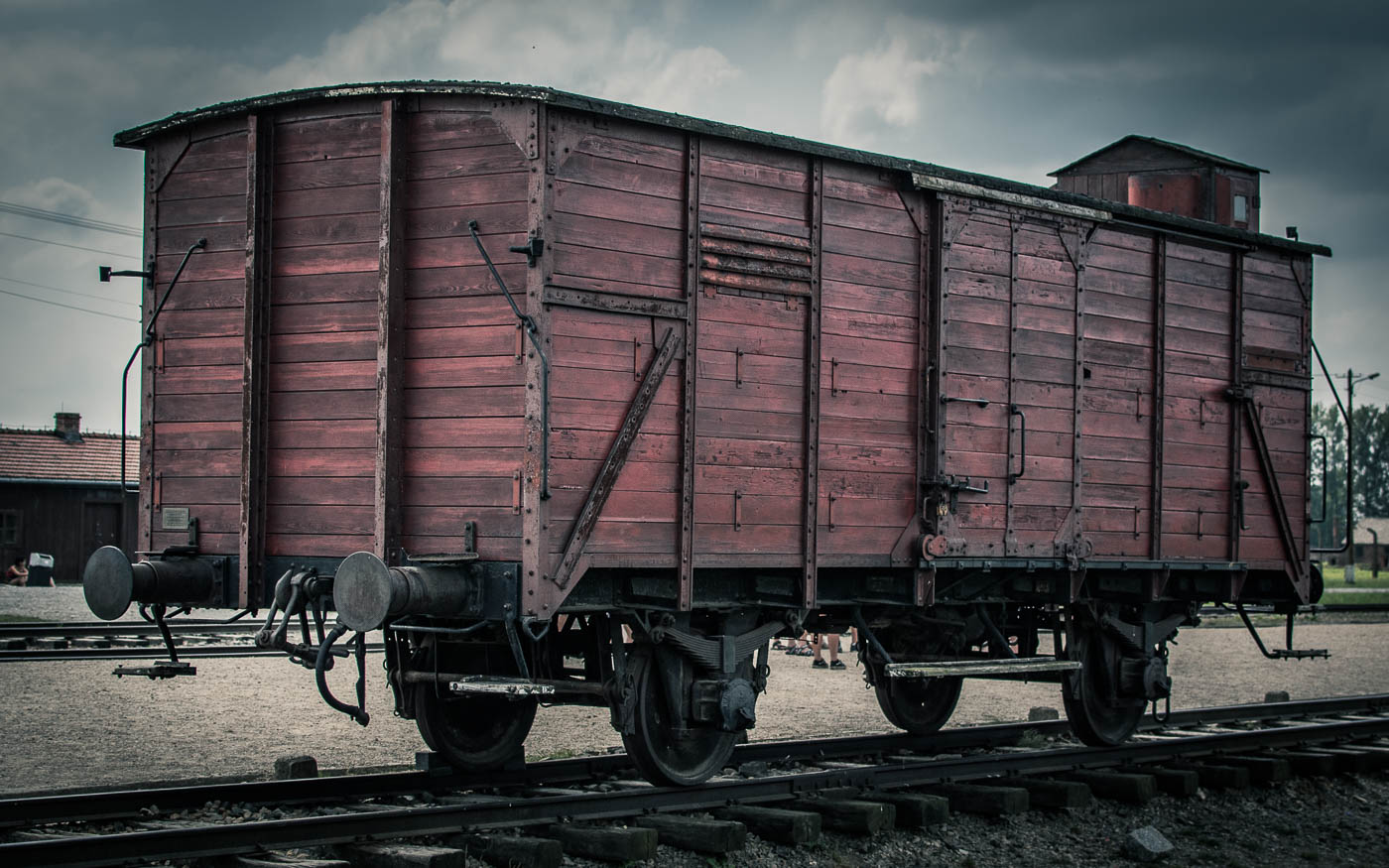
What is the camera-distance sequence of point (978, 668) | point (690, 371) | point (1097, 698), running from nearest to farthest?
point (690, 371) → point (978, 668) → point (1097, 698)

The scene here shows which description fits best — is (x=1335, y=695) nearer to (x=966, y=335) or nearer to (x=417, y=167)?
(x=966, y=335)

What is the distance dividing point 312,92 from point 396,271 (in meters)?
1.22

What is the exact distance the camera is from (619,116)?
8102 millimetres

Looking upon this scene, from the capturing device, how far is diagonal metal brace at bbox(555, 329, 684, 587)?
25.3 ft

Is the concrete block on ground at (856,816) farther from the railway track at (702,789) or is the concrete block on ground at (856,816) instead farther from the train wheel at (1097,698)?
the train wheel at (1097,698)

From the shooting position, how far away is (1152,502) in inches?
445

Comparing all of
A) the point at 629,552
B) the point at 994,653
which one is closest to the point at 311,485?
the point at 629,552

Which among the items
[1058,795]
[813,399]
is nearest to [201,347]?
[813,399]

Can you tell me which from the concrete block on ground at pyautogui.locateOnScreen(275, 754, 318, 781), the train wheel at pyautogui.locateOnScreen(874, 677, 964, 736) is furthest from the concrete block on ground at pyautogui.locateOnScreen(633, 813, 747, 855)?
the train wheel at pyautogui.locateOnScreen(874, 677, 964, 736)

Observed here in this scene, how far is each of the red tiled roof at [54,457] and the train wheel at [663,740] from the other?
31.3 m

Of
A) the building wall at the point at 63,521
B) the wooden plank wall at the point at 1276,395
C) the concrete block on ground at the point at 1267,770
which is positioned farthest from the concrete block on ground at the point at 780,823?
the building wall at the point at 63,521

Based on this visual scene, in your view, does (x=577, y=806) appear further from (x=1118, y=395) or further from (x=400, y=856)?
(x=1118, y=395)

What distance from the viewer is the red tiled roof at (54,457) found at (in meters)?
36.5

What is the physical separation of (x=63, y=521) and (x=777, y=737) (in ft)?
100
